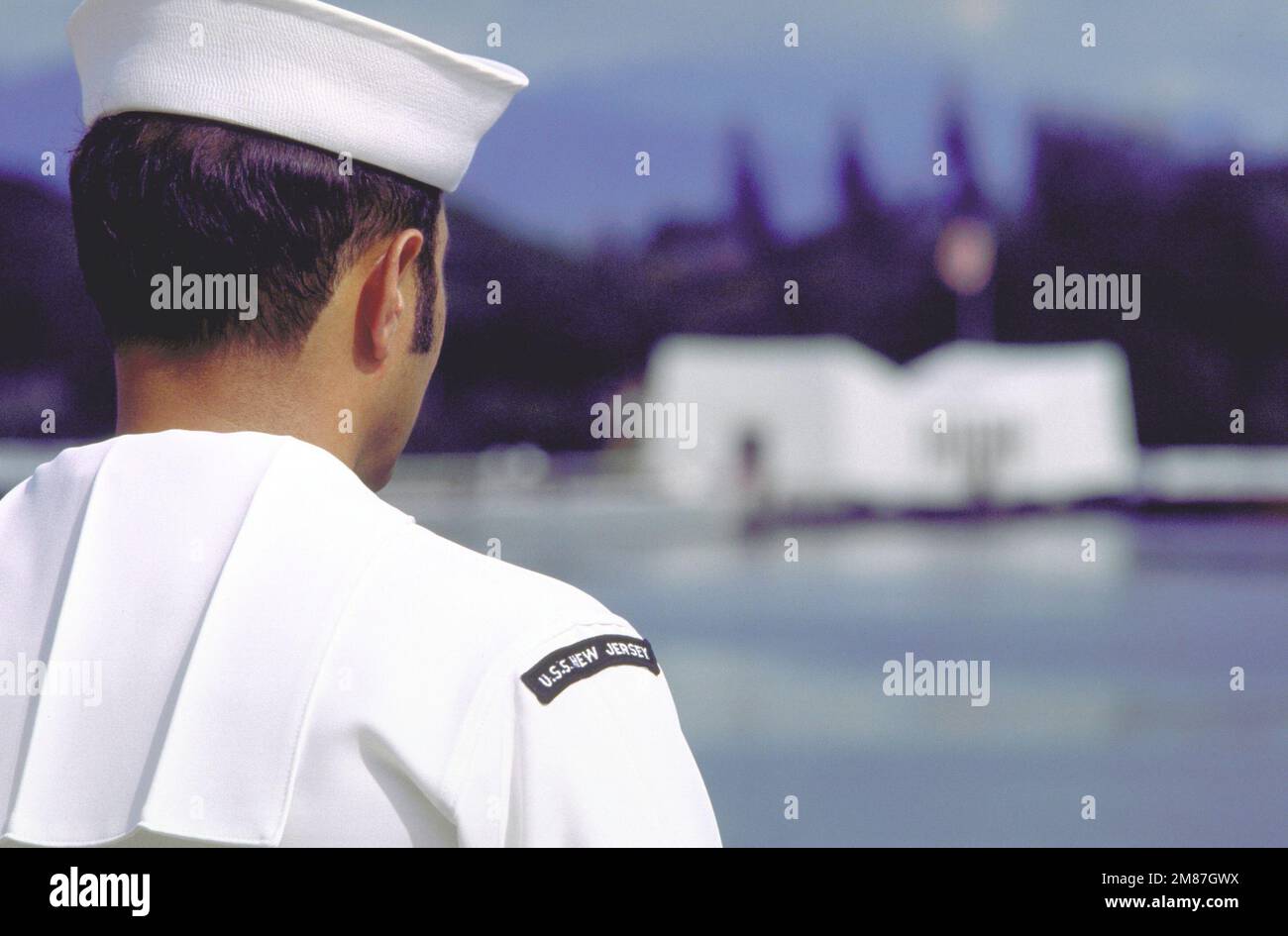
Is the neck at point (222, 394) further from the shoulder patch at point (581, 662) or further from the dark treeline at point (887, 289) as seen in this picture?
the dark treeline at point (887, 289)

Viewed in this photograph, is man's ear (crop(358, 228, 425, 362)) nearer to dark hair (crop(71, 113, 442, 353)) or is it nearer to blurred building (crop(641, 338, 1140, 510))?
dark hair (crop(71, 113, 442, 353))

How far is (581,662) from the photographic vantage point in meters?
1.31

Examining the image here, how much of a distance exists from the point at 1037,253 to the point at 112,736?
4551 cm

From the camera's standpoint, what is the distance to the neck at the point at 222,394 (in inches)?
56.3

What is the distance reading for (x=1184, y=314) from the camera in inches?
1665

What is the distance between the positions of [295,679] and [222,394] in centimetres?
30

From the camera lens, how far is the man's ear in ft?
4.83

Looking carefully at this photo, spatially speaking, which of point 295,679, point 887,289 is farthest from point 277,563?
point 887,289

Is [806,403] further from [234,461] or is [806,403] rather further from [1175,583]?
[234,461]

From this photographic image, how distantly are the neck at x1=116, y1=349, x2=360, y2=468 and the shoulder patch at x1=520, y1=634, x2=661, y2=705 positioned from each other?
351mm

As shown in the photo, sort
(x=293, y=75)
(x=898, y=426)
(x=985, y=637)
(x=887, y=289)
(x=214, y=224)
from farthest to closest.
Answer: (x=887, y=289), (x=898, y=426), (x=985, y=637), (x=293, y=75), (x=214, y=224)

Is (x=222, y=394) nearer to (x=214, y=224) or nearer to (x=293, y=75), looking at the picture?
(x=214, y=224)

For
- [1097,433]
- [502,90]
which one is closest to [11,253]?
Answer: [1097,433]

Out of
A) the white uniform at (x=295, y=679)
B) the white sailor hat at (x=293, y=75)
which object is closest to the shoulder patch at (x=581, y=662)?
the white uniform at (x=295, y=679)
